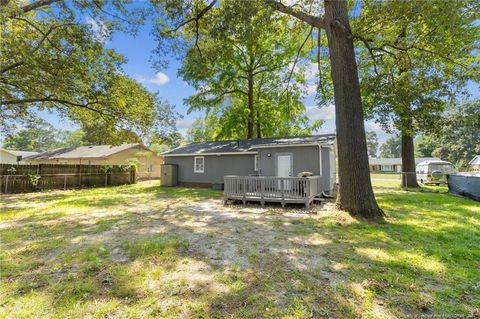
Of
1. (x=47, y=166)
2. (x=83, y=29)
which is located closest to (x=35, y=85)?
(x=83, y=29)

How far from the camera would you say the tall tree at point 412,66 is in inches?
320

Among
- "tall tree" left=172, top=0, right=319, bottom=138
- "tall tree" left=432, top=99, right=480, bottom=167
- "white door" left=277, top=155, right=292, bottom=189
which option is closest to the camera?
"white door" left=277, top=155, right=292, bottom=189

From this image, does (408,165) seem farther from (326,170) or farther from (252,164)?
(252,164)

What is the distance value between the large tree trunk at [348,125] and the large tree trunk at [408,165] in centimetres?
1068

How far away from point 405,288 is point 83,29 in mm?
13850

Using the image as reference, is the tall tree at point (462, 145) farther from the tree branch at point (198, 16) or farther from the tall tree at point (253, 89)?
Answer: the tree branch at point (198, 16)

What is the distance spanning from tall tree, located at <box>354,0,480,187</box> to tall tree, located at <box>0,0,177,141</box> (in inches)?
380

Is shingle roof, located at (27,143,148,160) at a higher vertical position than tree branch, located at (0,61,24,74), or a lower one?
lower

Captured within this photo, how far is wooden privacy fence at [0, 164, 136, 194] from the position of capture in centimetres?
1320

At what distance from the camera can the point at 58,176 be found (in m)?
15.3

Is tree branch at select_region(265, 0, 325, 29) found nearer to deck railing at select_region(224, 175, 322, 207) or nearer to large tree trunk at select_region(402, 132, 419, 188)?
deck railing at select_region(224, 175, 322, 207)

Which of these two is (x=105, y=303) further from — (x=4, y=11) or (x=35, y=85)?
(x=35, y=85)

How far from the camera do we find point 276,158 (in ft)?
40.7

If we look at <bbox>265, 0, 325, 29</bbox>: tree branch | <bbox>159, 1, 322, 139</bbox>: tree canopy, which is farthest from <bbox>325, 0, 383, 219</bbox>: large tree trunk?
<bbox>159, 1, 322, 139</bbox>: tree canopy
